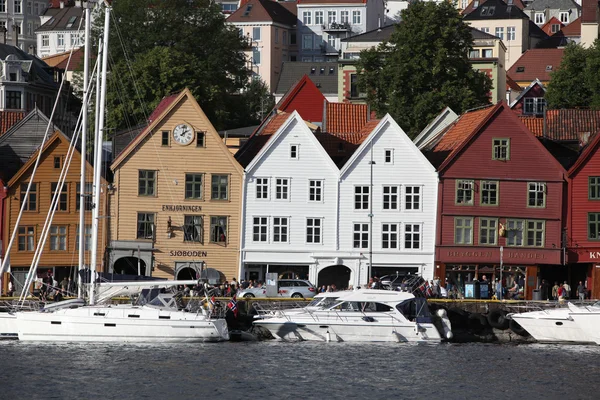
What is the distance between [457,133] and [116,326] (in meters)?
30.2

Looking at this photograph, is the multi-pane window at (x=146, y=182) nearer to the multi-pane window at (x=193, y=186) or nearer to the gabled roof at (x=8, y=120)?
the multi-pane window at (x=193, y=186)

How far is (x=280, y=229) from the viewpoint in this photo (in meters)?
86.4

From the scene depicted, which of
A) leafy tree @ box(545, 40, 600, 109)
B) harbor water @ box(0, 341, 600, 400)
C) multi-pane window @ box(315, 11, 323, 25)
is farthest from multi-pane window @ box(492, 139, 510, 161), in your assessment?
multi-pane window @ box(315, 11, 323, 25)

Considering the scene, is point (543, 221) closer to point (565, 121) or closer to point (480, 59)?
point (565, 121)

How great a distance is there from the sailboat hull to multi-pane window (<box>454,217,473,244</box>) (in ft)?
76.4

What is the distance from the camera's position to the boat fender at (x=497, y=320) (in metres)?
72.2

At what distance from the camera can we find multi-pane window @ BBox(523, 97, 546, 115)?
10862cm

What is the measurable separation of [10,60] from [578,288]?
69.1 meters

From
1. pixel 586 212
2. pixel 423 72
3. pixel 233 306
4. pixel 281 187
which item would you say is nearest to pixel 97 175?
pixel 233 306

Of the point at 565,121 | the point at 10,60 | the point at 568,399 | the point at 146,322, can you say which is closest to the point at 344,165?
the point at 565,121

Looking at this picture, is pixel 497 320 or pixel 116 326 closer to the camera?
pixel 116 326

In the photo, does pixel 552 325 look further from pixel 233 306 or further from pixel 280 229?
pixel 280 229

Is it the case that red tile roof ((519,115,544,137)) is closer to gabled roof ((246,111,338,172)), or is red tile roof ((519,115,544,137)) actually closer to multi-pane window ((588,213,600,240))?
multi-pane window ((588,213,600,240))

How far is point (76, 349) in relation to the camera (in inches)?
2569
